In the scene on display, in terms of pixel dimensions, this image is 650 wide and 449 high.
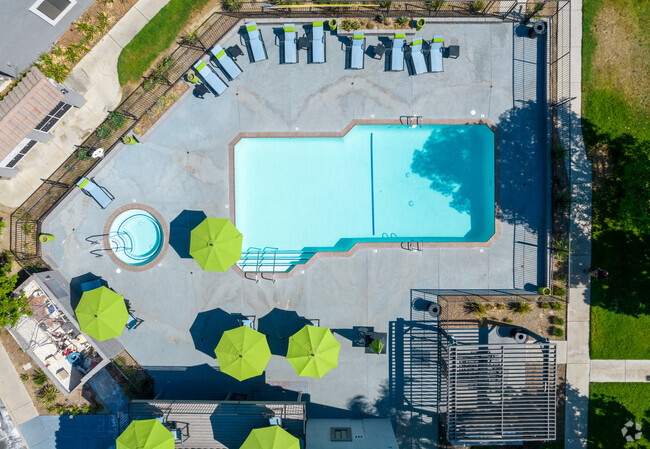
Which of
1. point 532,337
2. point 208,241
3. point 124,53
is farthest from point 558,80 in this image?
point 124,53

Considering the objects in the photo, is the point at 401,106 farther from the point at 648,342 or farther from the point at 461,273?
the point at 648,342

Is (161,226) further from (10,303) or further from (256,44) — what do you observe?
(256,44)

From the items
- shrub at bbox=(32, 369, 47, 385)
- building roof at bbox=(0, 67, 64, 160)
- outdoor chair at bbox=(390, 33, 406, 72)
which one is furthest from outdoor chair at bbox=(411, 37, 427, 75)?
shrub at bbox=(32, 369, 47, 385)

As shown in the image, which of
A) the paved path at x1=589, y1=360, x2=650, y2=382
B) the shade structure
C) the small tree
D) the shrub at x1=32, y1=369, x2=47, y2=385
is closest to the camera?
the shade structure

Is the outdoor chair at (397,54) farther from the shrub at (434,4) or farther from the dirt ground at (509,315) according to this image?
the dirt ground at (509,315)

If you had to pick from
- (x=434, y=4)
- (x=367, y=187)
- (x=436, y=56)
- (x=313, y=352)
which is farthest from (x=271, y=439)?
(x=434, y=4)

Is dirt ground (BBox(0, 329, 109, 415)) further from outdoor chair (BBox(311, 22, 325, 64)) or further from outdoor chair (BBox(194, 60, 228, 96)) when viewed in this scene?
outdoor chair (BBox(311, 22, 325, 64))

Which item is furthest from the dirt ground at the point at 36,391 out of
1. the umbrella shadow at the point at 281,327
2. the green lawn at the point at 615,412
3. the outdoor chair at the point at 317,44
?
the green lawn at the point at 615,412
